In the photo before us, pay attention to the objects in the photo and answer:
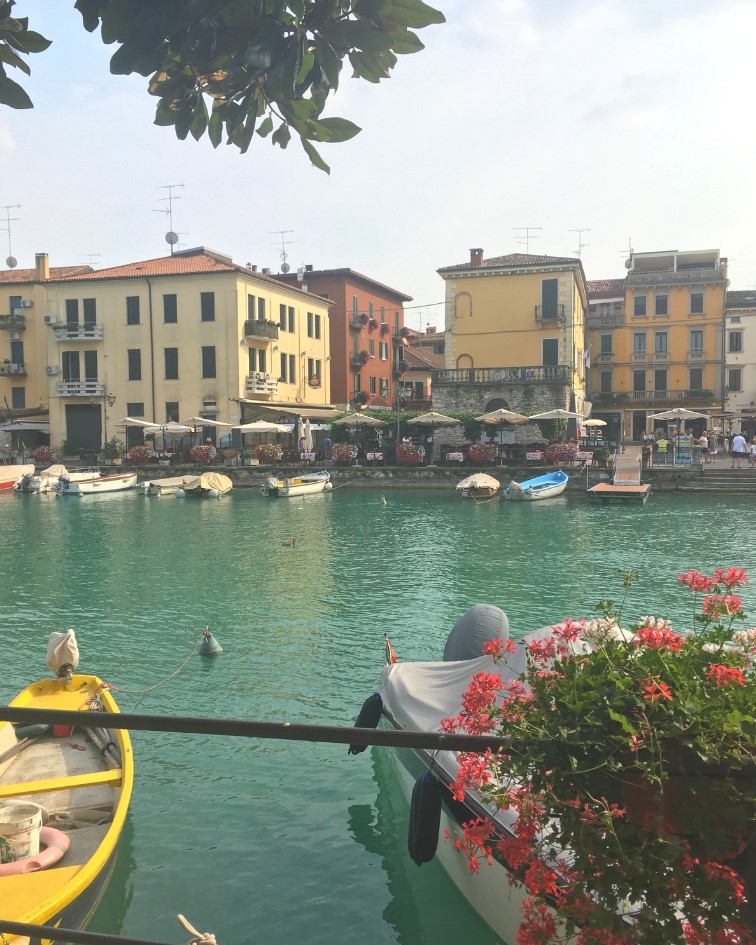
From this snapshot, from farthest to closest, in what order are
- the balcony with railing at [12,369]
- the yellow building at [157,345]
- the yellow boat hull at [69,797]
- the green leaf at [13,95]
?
1. the balcony with railing at [12,369]
2. the yellow building at [157,345]
3. the yellow boat hull at [69,797]
4. the green leaf at [13,95]

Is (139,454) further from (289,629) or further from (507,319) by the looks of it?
(289,629)

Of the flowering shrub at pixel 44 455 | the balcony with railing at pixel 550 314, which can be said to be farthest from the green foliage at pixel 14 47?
the flowering shrub at pixel 44 455

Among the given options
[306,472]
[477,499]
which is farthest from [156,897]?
[306,472]

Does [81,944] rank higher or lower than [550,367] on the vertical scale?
lower

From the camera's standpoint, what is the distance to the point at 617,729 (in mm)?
2102

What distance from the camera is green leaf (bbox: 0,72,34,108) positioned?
10.5ft

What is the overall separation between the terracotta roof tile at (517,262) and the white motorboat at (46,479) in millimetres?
25295

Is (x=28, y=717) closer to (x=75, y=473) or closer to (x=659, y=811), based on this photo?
(x=659, y=811)

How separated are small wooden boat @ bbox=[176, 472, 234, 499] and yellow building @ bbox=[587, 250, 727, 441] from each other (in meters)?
35.9

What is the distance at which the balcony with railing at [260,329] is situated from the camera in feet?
173

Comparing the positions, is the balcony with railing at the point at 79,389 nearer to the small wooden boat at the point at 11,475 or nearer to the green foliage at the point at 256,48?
the small wooden boat at the point at 11,475

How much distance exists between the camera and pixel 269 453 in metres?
48.1

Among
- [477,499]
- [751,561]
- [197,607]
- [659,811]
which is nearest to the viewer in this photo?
[659,811]

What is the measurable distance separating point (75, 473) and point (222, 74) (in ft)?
152
